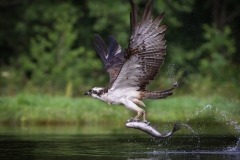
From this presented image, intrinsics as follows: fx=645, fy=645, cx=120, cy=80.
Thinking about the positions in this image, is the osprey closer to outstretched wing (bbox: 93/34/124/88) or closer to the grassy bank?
outstretched wing (bbox: 93/34/124/88)

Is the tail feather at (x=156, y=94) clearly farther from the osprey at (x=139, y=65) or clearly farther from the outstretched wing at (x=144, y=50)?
the outstretched wing at (x=144, y=50)

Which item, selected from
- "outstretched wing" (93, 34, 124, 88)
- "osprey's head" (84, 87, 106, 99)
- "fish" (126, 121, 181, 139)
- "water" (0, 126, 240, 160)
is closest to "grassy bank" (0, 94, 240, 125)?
"water" (0, 126, 240, 160)

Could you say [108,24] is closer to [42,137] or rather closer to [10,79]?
[10,79]

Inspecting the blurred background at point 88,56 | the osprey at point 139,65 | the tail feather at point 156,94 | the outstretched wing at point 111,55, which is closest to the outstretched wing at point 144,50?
the osprey at point 139,65

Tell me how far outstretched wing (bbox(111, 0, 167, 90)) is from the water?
128 centimetres

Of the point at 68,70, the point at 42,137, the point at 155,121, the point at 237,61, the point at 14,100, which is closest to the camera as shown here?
the point at 42,137

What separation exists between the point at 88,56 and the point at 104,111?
835cm

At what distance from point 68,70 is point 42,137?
10414 millimetres

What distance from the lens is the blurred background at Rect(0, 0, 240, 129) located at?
17984 millimetres

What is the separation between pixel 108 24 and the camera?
26.4 m

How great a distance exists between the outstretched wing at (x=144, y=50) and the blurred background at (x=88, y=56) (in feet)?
21.2

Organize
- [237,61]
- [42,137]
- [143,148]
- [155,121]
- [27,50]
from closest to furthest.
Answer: [143,148] < [42,137] < [155,121] < [237,61] < [27,50]

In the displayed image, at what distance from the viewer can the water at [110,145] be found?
996 cm

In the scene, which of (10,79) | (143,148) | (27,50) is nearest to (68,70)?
(10,79)
